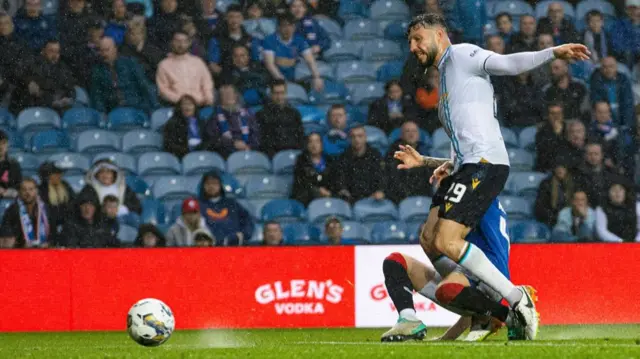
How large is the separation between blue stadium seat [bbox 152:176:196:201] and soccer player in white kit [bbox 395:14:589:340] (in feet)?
21.4

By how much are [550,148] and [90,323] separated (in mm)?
5381

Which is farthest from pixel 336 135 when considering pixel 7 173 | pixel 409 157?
pixel 409 157

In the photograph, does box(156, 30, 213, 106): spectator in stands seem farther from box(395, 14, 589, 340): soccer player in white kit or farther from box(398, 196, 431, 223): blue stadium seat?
box(395, 14, 589, 340): soccer player in white kit

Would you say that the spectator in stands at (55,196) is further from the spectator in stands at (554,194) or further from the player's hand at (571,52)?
the player's hand at (571,52)

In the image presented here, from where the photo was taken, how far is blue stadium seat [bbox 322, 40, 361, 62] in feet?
48.2

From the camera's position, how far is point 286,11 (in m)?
14.3

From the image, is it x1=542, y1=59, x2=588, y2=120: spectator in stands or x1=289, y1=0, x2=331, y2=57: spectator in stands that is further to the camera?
x1=289, y1=0, x2=331, y2=57: spectator in stands

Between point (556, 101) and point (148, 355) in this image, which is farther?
point (556, 101)

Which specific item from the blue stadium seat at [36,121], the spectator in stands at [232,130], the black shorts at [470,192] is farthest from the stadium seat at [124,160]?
the black shorts at [470,192]

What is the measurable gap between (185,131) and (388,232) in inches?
102

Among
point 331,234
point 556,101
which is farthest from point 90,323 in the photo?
point 556,101

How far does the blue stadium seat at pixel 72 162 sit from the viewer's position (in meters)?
13.5

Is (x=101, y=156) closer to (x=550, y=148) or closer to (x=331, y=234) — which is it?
(x=331, y=234)

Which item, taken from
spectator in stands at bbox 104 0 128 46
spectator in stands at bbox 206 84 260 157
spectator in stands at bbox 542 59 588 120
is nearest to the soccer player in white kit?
spectator in stands at bbox 206 84 260 157
